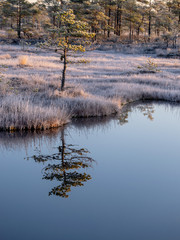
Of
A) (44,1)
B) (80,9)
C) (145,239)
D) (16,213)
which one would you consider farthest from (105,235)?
(44,1)

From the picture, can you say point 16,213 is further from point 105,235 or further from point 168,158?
point 168,158

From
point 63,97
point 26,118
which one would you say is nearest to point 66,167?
point 26,118

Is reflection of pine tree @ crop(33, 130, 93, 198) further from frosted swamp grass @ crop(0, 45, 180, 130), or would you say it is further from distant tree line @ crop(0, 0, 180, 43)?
distant tree line @ crop(0, 0, 180, 43)

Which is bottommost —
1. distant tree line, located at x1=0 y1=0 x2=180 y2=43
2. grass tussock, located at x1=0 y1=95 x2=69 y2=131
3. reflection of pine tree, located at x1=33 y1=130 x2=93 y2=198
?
reflection of pine tree, located at x1=33 y1=130 x2=93 y2=198

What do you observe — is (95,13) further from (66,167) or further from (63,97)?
(66,167)

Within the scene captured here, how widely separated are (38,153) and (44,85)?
24.6 feet

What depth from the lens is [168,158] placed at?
626 centimetres

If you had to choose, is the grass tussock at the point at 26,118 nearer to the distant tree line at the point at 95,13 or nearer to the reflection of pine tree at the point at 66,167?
the reflection of pine tree at the point at 66,167

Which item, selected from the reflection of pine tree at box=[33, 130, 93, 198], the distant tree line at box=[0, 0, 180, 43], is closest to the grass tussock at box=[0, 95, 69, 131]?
the reflection of pine tree at box=[33, 130, 93, 198]

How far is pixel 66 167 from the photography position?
5.70 m

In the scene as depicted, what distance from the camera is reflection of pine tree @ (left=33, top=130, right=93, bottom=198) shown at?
490cm

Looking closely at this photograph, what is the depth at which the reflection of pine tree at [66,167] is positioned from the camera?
4.90 metres

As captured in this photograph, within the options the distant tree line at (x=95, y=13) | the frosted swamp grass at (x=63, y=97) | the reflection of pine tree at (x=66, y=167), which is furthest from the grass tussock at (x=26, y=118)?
the distant tree line at (x=95, y=13)

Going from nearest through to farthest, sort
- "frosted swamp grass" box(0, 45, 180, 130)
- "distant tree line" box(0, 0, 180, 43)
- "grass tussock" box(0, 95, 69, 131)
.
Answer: "grass tussock" box(0, 95, 69, 131)
"frosted swamp grass" box(0, 45, 180, 130)
"distant tree line" box(0, 0, 180, 43)
